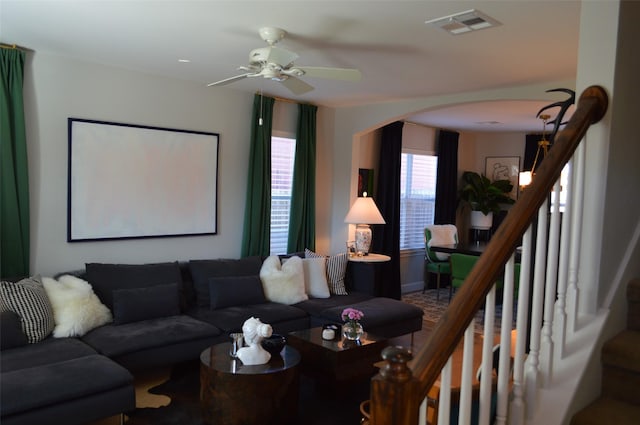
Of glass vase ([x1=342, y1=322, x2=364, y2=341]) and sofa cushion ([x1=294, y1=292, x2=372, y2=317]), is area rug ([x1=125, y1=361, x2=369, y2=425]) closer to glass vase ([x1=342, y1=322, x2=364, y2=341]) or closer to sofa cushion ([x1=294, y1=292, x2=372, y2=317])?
glass vase ([x1=342, y1=322, x2=364, y2=341])

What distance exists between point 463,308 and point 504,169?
25.5 feet

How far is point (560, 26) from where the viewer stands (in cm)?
299

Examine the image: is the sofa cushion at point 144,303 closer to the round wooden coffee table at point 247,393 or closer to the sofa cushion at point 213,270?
the sofa cushion at point 213,270

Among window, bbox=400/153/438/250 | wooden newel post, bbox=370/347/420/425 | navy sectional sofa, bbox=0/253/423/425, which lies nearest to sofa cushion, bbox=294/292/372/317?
navy sectional sofa, bbox=0/253/423/425

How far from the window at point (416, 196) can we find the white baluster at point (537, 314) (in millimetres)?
5914

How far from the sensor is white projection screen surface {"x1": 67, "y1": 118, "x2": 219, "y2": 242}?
4.29 metres

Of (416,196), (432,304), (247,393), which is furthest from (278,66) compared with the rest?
(416,196)

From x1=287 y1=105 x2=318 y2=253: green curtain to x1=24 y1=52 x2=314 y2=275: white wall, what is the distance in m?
0.66

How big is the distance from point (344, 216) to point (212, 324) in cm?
252

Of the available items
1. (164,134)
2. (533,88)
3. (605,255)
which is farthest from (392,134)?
(605,255)

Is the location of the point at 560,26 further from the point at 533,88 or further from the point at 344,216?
the point at 344,216

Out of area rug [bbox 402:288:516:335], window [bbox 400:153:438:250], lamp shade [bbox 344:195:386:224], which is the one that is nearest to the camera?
lamp shade [bbox 344:195:386:224]

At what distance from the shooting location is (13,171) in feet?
12.7

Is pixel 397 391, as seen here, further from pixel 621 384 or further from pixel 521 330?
pixel 621 384
